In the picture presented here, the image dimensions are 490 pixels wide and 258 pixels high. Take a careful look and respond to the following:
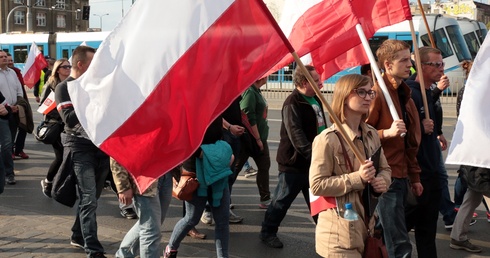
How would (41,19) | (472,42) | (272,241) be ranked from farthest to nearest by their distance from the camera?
(41,19) < (472,42) < (272,241)

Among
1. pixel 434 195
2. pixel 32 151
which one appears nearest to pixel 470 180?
pixel 434 195

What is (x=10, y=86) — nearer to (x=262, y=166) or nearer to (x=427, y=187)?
(x=262, y=166)

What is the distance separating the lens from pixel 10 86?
28.9ft

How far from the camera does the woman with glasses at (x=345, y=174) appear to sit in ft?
11.9

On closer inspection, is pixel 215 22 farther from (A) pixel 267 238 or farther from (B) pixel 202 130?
(A) pixel 267 238

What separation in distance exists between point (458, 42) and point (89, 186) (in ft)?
70.0

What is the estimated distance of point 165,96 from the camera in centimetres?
362

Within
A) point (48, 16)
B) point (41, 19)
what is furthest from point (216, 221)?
point (48, 16)

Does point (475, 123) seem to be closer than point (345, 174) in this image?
No

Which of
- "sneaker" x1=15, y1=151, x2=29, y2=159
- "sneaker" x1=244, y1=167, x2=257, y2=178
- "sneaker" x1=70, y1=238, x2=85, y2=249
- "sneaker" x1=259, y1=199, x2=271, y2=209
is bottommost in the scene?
"sneaker" x1=15, y1=151, x2=29, y2=159

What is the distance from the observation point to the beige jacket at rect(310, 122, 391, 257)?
3.62m

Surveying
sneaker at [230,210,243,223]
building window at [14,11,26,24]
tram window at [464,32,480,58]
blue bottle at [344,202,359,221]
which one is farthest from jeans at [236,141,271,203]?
building window at [14,11,26,24]

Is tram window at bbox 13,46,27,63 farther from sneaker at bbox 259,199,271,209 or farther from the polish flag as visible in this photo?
the polish flag

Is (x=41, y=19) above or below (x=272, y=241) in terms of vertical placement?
below
